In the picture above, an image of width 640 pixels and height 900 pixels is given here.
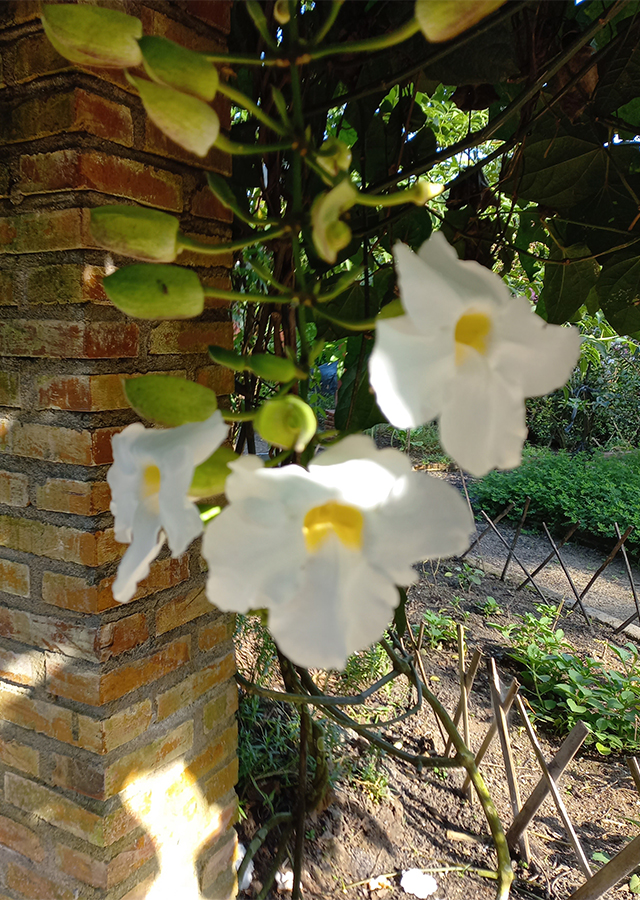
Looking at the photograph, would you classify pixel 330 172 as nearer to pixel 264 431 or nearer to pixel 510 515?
pixel 264 431

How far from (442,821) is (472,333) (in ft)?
7.00

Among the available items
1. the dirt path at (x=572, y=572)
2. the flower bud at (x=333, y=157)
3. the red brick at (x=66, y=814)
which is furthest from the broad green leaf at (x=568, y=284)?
the dirt path at (x=572, y=572)

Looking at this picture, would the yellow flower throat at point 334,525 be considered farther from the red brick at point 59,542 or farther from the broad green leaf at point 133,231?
the red brick at point 59,542

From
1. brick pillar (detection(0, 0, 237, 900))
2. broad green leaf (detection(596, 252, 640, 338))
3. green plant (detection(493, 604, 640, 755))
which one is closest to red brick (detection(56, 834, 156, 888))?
brick pillar (detection(0, 0, 237, 900))

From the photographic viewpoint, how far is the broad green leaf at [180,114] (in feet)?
1.10

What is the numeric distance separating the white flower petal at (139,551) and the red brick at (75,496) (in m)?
0.64

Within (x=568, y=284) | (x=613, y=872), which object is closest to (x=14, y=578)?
(x=568, y=284)

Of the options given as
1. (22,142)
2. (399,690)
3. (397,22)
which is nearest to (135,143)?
(22,142)

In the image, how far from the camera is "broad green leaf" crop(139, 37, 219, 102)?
331 millimetres

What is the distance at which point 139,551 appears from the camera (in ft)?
0.97

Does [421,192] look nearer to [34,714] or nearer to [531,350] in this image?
[531,350]

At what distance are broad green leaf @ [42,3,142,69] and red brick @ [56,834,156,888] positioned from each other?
1198mm

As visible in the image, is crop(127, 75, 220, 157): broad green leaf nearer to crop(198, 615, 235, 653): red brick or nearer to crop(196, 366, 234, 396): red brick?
crop(196, 366, 234, 396): red brick

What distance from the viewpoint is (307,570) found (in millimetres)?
263
